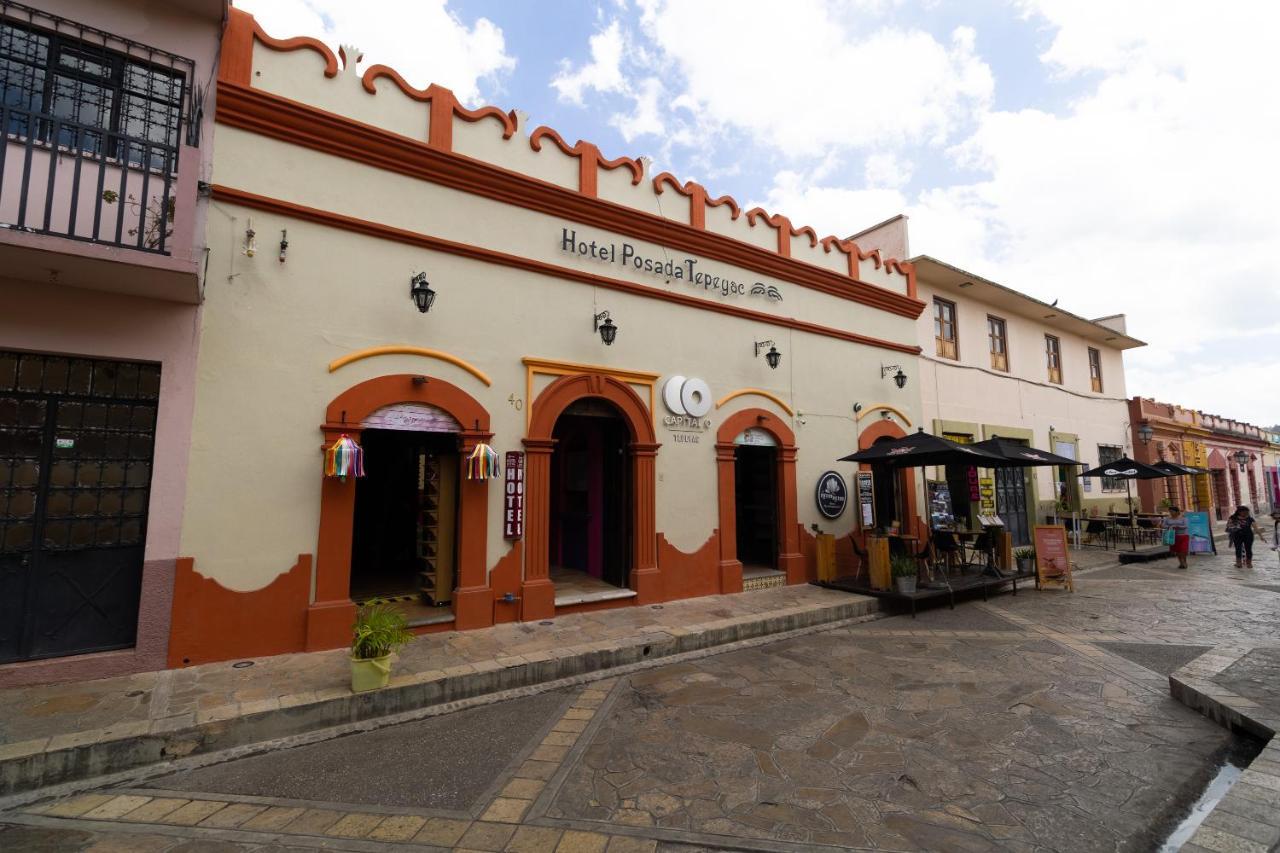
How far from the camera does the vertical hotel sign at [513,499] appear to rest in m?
6.95

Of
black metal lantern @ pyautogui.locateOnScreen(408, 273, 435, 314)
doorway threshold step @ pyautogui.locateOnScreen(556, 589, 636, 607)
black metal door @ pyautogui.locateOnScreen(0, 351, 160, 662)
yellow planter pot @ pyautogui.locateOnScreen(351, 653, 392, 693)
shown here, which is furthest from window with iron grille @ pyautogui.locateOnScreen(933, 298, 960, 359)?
black metal door @ pyautogui.locateOnScreen(0, 351, 160, 662)

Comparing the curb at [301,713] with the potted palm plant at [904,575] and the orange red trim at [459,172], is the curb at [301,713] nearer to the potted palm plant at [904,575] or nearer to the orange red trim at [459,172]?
the potted palm plant at [904,575]

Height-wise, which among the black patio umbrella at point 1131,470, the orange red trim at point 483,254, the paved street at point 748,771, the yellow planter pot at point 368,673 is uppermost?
the orange red trim at point 483,254

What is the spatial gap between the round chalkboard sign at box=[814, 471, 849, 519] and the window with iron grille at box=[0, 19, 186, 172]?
9.58 m

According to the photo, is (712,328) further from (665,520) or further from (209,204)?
(209,204)

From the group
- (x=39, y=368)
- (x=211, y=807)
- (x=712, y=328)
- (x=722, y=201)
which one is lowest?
(x=211, y=807)

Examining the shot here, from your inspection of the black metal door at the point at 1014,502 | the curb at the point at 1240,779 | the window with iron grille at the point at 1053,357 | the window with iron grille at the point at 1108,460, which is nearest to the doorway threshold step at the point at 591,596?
the curb at the point at 1240,779

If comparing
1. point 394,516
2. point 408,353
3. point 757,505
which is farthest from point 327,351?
point 757,505

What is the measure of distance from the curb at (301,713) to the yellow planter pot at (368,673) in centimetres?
6

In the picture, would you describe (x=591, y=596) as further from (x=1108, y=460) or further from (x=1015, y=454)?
(x=1108, y=460)

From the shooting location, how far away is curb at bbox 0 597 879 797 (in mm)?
3693

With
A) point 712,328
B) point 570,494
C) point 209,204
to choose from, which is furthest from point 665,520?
point 209,204

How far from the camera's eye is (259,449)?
5684 mm

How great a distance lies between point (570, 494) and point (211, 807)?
23.0ft
